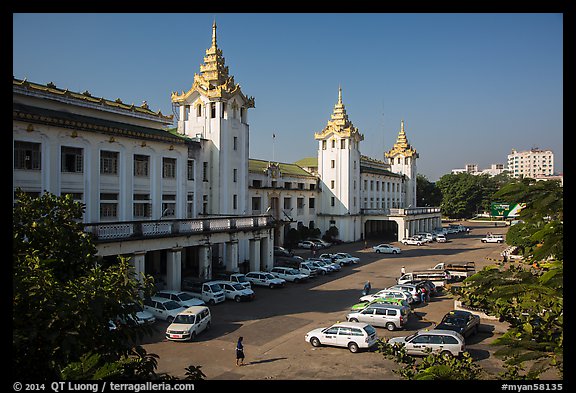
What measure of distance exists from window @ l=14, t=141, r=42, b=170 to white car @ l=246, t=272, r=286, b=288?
1505 centimetres

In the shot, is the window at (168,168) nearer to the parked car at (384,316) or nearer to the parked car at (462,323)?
the parked car at (384,316)

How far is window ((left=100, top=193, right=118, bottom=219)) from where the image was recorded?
90.7 feet

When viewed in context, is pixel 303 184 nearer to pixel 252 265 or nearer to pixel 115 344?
pixel 252 265

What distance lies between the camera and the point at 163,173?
32094 millimetres

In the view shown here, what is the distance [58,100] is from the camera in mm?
27406

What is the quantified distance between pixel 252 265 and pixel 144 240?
11.5 metres

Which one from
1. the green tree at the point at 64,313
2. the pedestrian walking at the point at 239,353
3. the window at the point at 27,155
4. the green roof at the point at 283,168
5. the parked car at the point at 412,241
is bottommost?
the pedestrian walking at the point at 239,353

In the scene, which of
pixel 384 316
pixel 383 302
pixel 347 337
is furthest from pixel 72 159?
pixel 383 302

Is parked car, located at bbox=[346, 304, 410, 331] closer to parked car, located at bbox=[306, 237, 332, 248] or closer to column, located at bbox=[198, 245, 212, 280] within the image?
column, located at bbox=[198, 245, 212, 280]

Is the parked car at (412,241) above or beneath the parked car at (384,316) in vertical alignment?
above

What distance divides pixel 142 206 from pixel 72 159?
18.9 ft

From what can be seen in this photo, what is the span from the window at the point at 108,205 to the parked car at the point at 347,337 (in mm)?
15055

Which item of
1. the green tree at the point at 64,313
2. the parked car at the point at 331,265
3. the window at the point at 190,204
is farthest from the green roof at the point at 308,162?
the green tree at the point at 64,313

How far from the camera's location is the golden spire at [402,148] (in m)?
82.4
